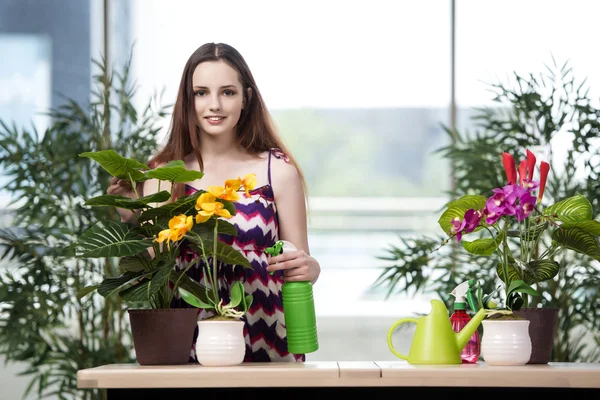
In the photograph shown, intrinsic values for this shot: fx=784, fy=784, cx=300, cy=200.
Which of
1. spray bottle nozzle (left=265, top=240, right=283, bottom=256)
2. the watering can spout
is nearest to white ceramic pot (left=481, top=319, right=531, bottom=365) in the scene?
the watering can spout

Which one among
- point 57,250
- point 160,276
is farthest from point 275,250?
point 57,250

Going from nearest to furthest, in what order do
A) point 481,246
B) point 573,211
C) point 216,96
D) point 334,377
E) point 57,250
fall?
1. point 334,377
2. point 573,211
3. point 481,246
4. point 216,96
5. point 57,250

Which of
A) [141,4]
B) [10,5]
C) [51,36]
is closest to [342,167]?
[141,4]

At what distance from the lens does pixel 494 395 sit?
1475 millimetres

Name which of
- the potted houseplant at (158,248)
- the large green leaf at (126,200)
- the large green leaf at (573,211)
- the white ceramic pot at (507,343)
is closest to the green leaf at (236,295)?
the potted houseplant at (158,248)

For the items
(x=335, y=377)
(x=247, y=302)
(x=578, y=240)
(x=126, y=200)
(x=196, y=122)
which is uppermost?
(x=196, y=122)

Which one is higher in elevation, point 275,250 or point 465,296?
point 275,250

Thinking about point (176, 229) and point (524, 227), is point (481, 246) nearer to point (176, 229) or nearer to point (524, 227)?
point (524, 227)

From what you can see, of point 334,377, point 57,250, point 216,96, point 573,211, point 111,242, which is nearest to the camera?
point 334,377

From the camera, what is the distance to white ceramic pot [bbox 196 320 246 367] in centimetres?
150

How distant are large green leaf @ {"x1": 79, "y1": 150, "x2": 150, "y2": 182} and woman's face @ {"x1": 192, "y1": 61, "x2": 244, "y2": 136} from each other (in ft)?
1.12

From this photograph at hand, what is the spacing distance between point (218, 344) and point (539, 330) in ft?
2.17

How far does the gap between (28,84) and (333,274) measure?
194cm

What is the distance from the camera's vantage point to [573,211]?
1.62 meters
